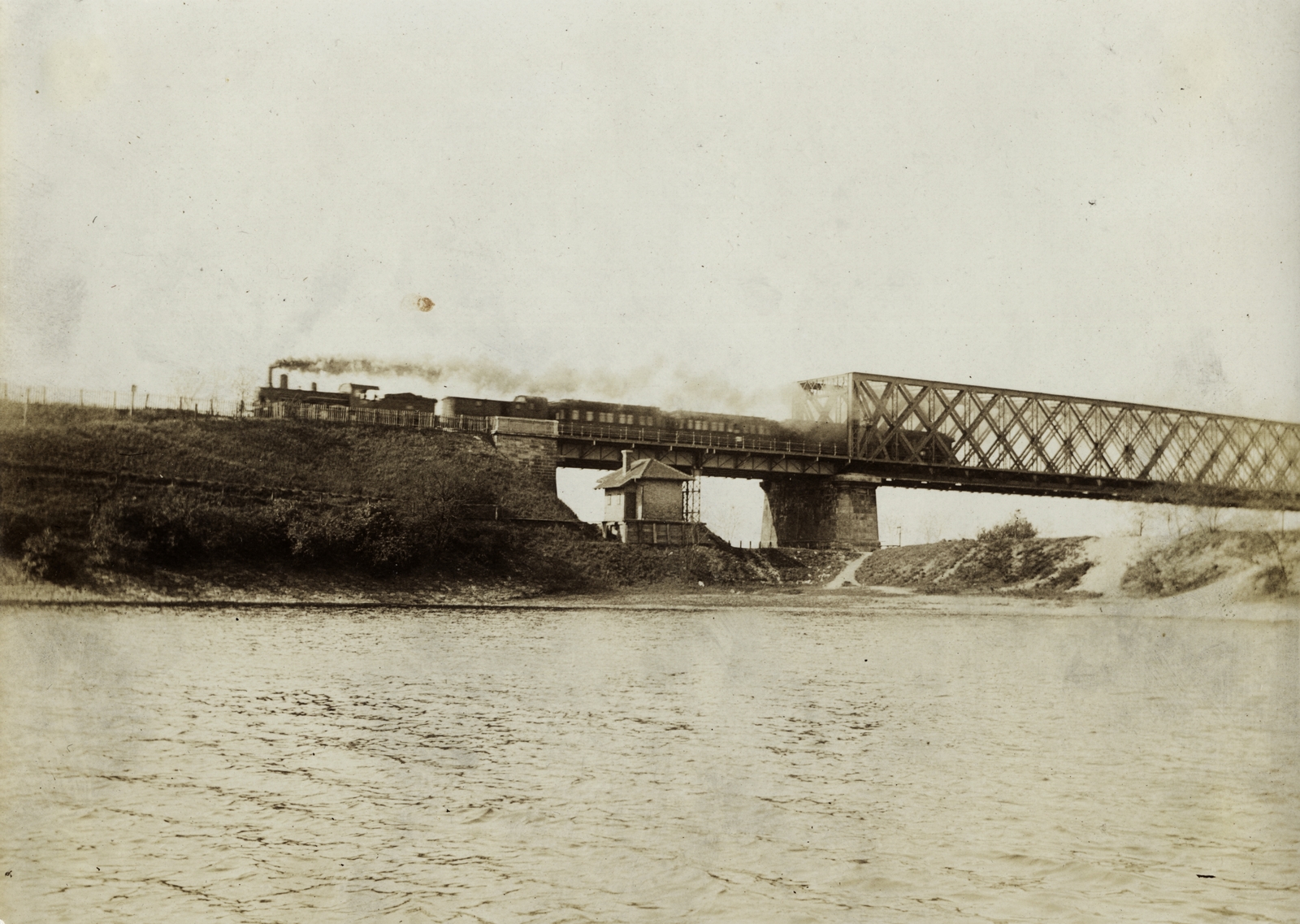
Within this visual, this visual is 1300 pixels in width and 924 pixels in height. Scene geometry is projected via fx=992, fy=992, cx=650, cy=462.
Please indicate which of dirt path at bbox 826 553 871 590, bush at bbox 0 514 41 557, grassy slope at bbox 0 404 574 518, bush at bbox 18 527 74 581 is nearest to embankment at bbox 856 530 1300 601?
dirt path at bbox 826 553 871 590

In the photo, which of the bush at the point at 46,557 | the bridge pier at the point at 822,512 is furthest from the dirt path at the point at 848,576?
the bush at the point at 46,557

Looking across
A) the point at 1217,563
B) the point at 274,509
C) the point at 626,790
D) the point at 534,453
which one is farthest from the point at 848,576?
the point at 626,790

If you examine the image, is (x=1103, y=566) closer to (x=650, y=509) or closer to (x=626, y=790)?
(x=650, y=509)

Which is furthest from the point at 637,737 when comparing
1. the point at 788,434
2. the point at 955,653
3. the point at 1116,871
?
the point at 788,434

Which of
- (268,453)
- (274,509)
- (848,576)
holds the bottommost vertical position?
(848,576)

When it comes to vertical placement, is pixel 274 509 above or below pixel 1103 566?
above

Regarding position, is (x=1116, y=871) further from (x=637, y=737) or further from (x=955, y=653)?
(x=955, y=653)
